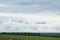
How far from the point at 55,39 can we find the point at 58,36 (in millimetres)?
1312

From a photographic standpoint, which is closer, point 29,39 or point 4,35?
point 29,39

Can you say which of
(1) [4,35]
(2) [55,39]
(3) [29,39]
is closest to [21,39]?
(3) [29,39]

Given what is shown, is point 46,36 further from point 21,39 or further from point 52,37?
point 21,39

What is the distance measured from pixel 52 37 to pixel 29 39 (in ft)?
29.3

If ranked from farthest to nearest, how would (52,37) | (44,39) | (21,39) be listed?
(52,37) < (44,39) < (21,39)

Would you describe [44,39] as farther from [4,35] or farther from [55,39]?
[4,35]

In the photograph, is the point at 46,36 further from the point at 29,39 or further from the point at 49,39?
the point at 29,39

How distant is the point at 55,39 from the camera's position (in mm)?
42938

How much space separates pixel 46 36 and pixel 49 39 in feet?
11.3

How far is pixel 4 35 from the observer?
42219 mm

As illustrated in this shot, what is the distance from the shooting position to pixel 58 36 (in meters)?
43.7

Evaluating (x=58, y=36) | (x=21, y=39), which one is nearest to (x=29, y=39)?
(x=21, y=39)

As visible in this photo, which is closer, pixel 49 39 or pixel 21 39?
pixel 21 39

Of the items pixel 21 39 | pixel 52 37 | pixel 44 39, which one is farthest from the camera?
pixel 52 37
